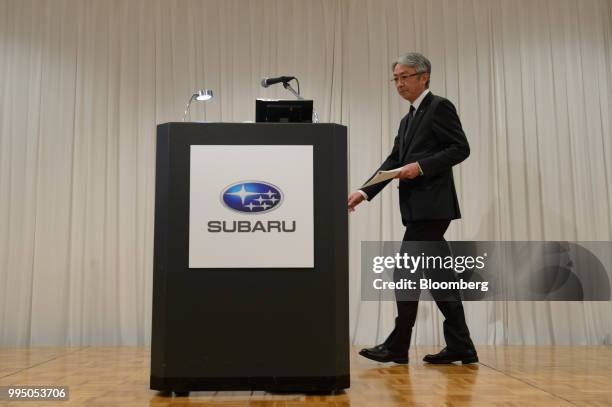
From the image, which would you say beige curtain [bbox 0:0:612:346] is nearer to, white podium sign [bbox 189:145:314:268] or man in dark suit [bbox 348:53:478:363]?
man in dark suit [bbox 348:53:478:363]

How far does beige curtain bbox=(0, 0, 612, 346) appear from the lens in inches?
182

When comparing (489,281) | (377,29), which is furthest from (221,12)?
(489,281)

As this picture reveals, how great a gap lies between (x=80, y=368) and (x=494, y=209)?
126 inches

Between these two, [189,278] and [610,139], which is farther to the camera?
[610,139]

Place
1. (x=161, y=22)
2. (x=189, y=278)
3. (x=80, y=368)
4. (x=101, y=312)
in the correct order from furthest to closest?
(x=161, y=22), (x=101, y=312), (x=80, y=368), (x=189, y=278)

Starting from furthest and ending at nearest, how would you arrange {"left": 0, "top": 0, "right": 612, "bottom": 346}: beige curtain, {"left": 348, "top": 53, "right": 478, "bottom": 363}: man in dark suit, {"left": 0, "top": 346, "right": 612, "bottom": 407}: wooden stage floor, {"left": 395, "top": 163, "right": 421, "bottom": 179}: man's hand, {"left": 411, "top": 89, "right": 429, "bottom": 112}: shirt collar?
{"left": 0, "top": 0, "right": 612, "bottom": 346}: beige curtain → {"left": 411, "top": 89, "right": 429, "bottom": 112}: shirt collar → {"left": 348, "top": 53, "right": 478, "bottom": 363}: man in dark suit → {"left": 395, "top": 163, "right": 421, "bottom": 179}: man's hand → {"left": 0, "top": 346, "right": 612, "bottom": 407}: wooden stage floor

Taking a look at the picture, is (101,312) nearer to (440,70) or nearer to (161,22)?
(161,22)

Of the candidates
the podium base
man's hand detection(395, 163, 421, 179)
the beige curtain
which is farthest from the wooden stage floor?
man's hand detection(395, 163, 421, 179)

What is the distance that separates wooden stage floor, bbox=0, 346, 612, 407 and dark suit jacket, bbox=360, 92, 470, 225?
0.78 meters

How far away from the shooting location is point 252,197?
215 centimetres

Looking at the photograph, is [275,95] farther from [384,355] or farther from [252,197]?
[252,197]

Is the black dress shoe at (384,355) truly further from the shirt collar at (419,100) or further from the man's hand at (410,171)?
the shirt collar at (419,100)

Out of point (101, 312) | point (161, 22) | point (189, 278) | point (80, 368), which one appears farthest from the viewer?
point (161, 22)

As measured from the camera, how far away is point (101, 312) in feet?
15.0
